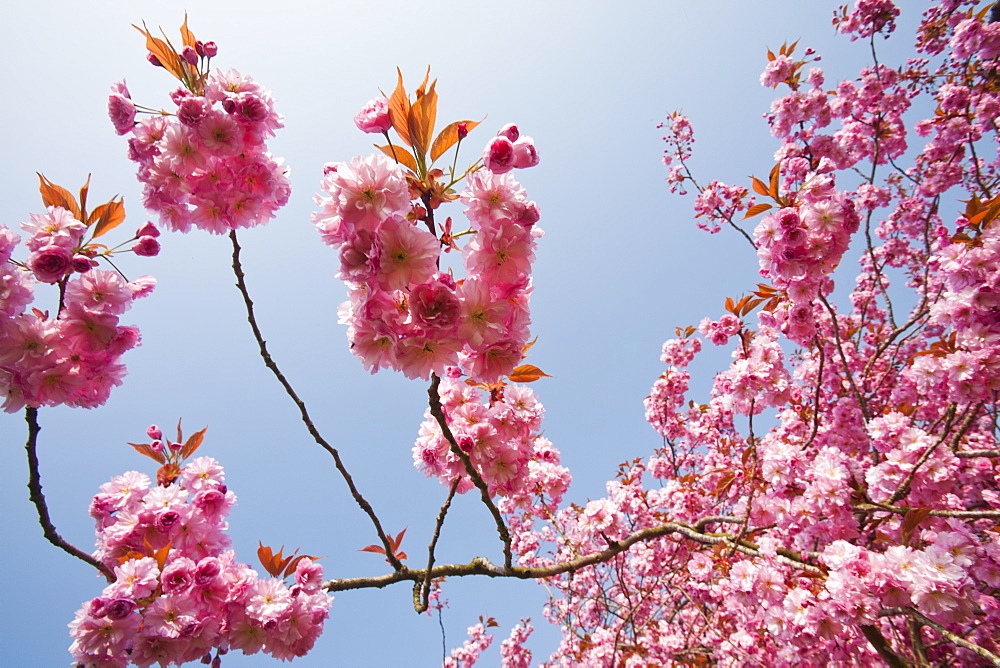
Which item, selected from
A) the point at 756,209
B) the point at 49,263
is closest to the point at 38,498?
the point at 49,263

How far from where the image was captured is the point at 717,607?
5.35 meters

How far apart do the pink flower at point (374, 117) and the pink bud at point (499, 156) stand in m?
0.33

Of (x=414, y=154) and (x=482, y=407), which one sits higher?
(x=414, y=154)

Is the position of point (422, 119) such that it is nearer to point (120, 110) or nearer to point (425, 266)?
point (425, 266)

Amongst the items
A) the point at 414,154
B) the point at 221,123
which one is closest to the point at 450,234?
the point at 414,154

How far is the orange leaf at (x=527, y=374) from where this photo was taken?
5.48ft

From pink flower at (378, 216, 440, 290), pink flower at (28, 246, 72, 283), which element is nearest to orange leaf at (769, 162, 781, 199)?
pink flower at (378, 216, 440, 290)

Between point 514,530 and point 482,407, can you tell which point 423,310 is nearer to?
point 482,407

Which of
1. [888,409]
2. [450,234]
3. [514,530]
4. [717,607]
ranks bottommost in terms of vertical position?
[717,607]

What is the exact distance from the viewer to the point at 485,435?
70.4 inches

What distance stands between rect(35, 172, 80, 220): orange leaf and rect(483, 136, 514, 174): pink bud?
180 cm

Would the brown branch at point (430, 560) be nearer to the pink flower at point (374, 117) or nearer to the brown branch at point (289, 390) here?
the brown branch at point (289, 390)

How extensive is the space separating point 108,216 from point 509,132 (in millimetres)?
1751

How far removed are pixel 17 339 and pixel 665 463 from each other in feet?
24.4
